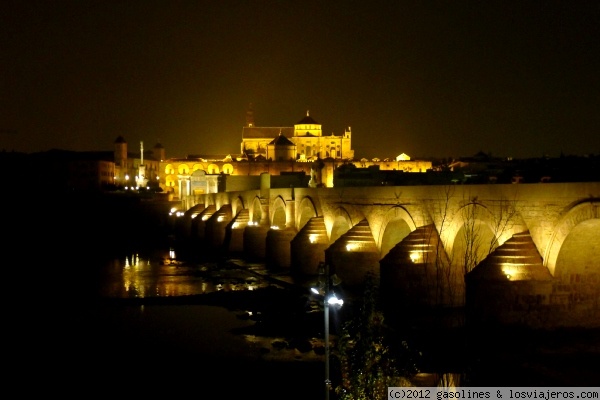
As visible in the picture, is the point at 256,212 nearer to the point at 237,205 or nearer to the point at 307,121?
the point at 237,205

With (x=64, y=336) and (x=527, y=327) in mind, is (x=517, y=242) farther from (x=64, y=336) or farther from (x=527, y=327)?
(x=64, y=336)

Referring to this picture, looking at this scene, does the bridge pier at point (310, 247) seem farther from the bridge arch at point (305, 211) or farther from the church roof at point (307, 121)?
the church roof at point (307, 121)

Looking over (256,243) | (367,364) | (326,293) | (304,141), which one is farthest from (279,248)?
(304,141)

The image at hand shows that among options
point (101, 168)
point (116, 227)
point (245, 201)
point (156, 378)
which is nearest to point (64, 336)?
point (156, 378)

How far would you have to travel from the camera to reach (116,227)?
64.5 metres

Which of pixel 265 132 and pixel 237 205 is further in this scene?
pixel 265 132

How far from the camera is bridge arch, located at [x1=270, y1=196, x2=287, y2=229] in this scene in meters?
33.7

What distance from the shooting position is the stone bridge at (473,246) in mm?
13578

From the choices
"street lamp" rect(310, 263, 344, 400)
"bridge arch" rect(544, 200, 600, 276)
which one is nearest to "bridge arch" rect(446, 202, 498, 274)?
"bridge arch" rect(544, 200, 600, 276)

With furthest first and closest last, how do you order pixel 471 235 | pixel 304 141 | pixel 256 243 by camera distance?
pixel 304 141
pixel 256 243
pixel 471 235

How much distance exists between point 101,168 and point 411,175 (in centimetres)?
5613

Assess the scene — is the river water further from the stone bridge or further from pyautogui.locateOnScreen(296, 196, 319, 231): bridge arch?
pyautogui.locateOnScreen(296, 196, 319, 231): bridge arch

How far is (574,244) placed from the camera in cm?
1344

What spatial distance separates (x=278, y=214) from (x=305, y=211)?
5.97 m
